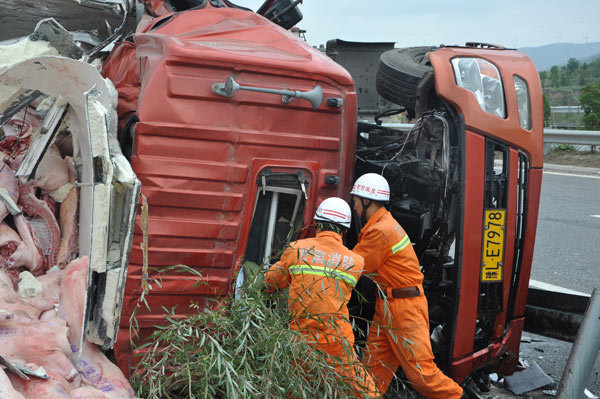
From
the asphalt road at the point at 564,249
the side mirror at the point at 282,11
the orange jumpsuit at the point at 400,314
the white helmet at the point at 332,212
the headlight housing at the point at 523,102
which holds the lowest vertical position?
the asphalt road at the point at 564,249

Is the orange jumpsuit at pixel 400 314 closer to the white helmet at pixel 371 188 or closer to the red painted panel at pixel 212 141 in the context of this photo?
the white helmet at pixel 371 188

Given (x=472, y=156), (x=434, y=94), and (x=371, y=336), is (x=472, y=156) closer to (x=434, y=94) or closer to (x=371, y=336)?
(x=434, y=94)

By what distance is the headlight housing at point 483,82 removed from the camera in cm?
345

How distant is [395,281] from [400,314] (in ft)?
0.63

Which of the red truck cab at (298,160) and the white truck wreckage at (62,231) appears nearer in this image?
the white truck wreckage at (62,231)

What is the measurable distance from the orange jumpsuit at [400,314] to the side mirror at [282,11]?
152 centimetres

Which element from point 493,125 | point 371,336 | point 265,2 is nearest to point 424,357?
point 371,336

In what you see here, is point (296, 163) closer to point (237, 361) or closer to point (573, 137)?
point (237, 361)

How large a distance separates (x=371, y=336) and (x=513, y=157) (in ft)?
4.33

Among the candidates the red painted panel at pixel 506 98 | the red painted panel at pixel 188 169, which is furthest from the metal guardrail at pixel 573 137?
the red painted panel at pixel 188 169

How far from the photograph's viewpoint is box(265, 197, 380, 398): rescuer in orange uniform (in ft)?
10.4

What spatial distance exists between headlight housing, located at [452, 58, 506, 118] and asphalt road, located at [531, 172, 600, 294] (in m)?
2.48

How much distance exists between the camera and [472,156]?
337cm

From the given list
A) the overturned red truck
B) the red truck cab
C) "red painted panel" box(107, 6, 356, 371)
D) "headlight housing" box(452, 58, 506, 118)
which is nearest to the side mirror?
the overturned red truck
